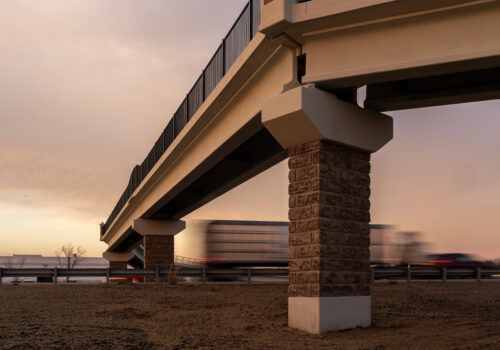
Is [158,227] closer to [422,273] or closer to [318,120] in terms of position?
[422,273]

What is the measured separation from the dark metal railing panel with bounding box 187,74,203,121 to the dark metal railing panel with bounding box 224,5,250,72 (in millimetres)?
3453

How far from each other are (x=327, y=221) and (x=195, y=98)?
38.3 feet

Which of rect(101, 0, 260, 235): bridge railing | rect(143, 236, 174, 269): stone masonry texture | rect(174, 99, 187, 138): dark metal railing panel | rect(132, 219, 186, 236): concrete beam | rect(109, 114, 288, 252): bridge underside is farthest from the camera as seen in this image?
rect(132, 219, 186, 236): concrete beam

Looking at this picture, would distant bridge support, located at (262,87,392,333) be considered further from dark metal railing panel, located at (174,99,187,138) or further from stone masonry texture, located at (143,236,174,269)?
stone masonry texture, located at (143,236,174,269)

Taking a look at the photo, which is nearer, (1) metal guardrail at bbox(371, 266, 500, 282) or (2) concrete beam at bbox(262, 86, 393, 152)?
(2) concrete beam at bbox(262, 86, 393, 152)

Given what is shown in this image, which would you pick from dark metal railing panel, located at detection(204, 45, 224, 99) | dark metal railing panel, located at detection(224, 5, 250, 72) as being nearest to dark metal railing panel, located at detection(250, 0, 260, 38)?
dark metal railing panel, located at detection(224, 5, 250, 72)

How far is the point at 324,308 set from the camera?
35.9 feet

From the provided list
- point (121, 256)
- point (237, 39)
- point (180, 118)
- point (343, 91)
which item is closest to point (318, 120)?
point (343, 91)

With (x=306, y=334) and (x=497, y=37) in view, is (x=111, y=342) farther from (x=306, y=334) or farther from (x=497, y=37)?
(x=497, y=37)

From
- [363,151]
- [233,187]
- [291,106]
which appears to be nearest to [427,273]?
[233,187]

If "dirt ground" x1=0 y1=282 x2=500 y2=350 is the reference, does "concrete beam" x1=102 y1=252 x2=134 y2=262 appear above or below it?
below

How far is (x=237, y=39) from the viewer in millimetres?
16172

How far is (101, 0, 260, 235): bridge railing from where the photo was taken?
1482 centimetres

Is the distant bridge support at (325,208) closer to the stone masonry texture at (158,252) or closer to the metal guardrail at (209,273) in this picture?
the metal guardrail at (209,273)
